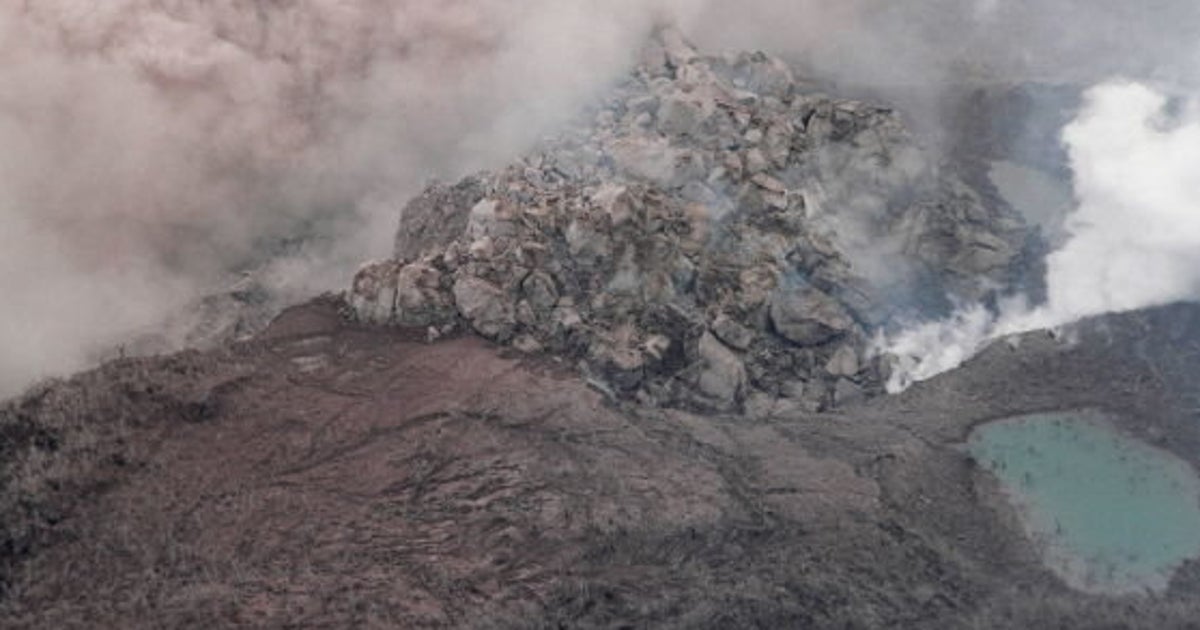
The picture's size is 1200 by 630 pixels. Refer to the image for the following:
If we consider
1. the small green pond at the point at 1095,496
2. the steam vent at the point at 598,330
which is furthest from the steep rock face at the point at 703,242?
the small green pond at the point at 1095,496

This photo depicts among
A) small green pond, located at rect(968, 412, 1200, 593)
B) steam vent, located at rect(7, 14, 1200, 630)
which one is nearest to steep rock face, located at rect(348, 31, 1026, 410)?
steam vent, located at rect(7, 14, 1200, 630)

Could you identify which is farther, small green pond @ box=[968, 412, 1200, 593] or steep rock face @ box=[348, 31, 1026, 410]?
steep rock face @ box=[348, 31, 1026, 410]

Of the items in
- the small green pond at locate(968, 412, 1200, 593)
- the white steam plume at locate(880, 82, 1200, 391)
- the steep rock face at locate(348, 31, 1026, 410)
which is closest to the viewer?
the small green pond at locate(968, 412, 1200, 593)

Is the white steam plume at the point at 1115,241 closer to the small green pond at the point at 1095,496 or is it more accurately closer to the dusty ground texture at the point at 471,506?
the small green pond at the point at 1095,496

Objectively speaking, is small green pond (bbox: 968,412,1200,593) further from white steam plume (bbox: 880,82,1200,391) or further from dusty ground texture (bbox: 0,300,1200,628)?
white steam plume (bbox: 880,82,1200,391)

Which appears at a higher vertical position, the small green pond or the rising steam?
the rising steam

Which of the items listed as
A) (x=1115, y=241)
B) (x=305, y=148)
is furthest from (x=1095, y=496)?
(x=305, y=148)

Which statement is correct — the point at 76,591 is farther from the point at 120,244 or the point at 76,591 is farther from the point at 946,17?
the point at 946,17
